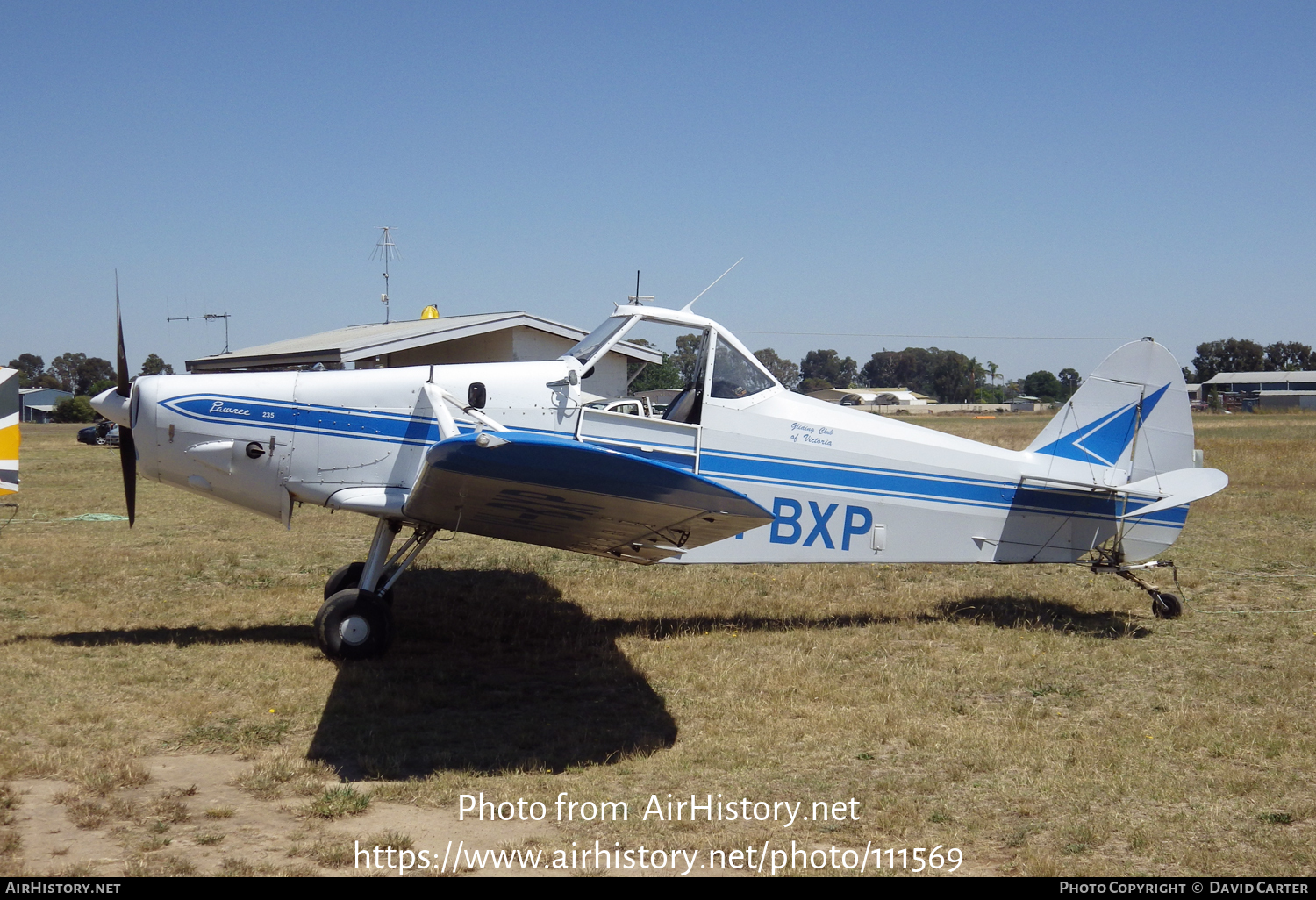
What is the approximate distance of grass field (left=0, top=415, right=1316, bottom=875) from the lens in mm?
4477

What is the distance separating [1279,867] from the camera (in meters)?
4.05

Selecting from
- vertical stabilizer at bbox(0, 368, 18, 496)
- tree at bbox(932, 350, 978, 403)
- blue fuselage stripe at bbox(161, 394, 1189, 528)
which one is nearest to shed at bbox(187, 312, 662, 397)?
vertical stabilizer at bbox(0, 368, 18, 496)

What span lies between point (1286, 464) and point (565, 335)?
21095 mm

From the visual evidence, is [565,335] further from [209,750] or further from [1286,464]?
[1286,464]

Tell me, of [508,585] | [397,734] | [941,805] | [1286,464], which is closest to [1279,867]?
[941,805]

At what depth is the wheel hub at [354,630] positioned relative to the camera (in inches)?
281

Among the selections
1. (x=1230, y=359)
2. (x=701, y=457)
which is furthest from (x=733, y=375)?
(x=1230, y=359)

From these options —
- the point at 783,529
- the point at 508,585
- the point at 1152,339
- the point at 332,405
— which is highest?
the point at 1152,339

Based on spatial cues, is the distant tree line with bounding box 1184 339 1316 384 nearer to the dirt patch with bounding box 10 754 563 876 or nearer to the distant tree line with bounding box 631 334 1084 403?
the distant tree line with bounding box 631 334 1084 403

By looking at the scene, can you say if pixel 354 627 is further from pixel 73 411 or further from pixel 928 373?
pixel 928 373

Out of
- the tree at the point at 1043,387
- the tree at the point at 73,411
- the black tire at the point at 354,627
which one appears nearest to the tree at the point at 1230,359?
the tree at the point at 1043,387

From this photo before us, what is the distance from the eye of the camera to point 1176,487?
8.38 metres

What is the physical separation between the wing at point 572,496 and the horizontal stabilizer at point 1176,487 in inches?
179

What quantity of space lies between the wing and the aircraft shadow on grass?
1174 mm
